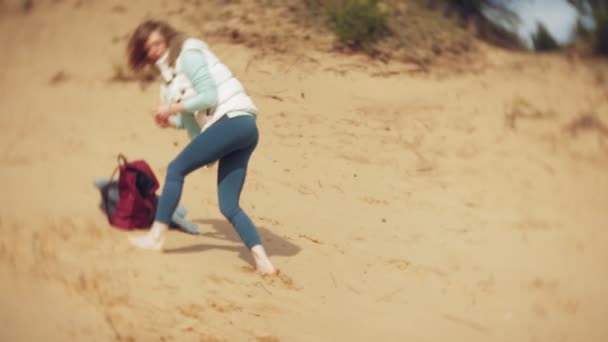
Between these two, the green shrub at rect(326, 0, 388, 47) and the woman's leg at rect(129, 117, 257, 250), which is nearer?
the woman's leg at rect(129, 117, 257, 250)

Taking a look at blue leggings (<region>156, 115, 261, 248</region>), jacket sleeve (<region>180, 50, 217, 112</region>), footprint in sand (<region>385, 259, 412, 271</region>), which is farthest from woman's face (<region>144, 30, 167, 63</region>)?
footprint in sand (<region>385, 259, 412, 271</region>)

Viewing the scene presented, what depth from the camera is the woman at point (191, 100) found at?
4074mm

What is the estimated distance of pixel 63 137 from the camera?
7734mm

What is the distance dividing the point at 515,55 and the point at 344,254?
4.89m

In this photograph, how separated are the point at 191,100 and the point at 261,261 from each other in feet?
3.66

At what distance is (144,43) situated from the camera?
13.7 ft

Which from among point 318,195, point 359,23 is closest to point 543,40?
point 359,23

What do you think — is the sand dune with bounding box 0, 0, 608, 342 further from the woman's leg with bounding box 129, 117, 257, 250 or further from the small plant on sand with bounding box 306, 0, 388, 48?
the small plant on sand with bounding box 306, 0, 388, 48

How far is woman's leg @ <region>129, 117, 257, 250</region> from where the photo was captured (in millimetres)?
4172

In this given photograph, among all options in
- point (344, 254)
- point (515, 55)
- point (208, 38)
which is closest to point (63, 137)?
point (208, 38)

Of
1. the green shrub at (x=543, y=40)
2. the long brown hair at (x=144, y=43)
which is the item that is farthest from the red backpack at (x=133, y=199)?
the green shrub at (x=543, y=40)

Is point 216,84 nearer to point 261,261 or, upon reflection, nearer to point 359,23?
point 261,261

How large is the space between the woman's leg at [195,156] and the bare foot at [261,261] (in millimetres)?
580

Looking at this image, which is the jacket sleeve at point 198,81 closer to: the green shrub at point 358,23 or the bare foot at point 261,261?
the bare foot at point 261,261
